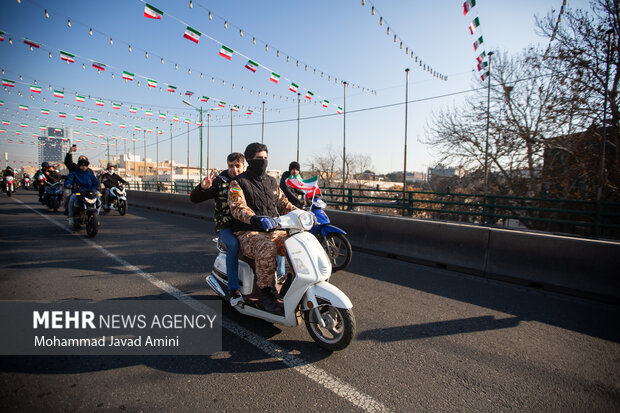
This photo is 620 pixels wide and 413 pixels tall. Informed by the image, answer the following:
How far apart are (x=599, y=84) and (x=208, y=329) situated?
577 inches

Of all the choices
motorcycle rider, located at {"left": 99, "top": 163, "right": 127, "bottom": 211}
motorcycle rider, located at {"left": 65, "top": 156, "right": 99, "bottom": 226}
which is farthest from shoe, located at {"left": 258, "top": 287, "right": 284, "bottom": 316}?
motorcycle rider, located at {"left": 99, "top": 163, "right": 127, "bottom": 211}

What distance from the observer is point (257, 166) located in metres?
3.69

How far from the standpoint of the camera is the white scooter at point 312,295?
285 centimetres

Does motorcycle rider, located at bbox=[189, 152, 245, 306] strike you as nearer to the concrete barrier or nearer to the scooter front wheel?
the scooter front wheel

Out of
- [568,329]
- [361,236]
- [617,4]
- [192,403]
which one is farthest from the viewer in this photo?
[617,4]

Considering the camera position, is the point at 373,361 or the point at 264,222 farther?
the point at 264,222

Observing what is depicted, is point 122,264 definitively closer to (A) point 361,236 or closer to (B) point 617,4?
(A) point 361,236

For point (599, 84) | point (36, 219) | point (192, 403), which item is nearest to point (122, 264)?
point (192, 403)

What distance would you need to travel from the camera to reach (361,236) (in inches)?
313

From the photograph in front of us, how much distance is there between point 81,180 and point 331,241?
23.3ft

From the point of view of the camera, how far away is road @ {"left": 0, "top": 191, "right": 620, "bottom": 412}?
2.34m

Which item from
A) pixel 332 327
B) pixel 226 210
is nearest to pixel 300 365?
pixel 332 327

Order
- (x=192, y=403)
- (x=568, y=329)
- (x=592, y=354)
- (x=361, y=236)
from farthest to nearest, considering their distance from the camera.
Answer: (x=361, y=236)
(x=568, y=329)
(x=592, y=354)
(x=192, y=403)

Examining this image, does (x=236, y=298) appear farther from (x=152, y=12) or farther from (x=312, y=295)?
(x=152, y=12)
